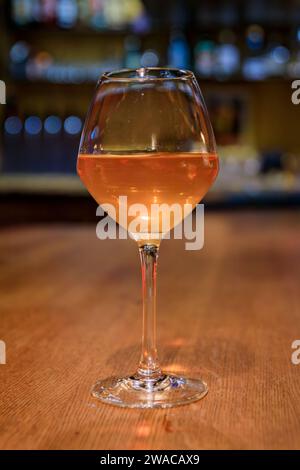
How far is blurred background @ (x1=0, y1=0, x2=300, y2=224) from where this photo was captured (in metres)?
3.85

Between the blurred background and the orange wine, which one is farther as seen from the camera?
the blurred background

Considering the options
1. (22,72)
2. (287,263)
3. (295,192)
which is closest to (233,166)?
(295,192)

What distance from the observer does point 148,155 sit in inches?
19.2

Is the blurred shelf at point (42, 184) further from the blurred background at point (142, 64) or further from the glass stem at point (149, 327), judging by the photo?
the glass stem at point (149, 327)

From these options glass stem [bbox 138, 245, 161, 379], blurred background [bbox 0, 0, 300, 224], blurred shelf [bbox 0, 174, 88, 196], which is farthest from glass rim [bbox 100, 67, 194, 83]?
blurred background [bbox 0, 0, 300, 224]

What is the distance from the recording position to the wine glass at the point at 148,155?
19.3 inches

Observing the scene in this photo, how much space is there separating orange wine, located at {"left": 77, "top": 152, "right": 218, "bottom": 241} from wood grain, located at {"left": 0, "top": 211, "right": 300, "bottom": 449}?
0.13 metres

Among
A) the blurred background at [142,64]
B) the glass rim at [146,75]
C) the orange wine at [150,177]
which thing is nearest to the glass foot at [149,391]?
the orange wine at [150,177]

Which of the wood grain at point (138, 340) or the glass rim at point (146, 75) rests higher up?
the glass rim at point (146, 75)

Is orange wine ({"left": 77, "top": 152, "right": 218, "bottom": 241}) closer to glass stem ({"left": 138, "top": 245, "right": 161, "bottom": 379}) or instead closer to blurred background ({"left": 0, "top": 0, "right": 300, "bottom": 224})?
glass stem ({"left": 138, "top": 245, "right": 161, "bottom": 379})

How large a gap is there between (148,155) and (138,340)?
207 millimetres

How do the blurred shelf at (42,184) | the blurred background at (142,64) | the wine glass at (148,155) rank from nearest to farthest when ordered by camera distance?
the wine glass at (148,155) → the blurred shelf at (42,184) → the blurred background at (142,64)

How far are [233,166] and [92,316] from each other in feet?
10.9
